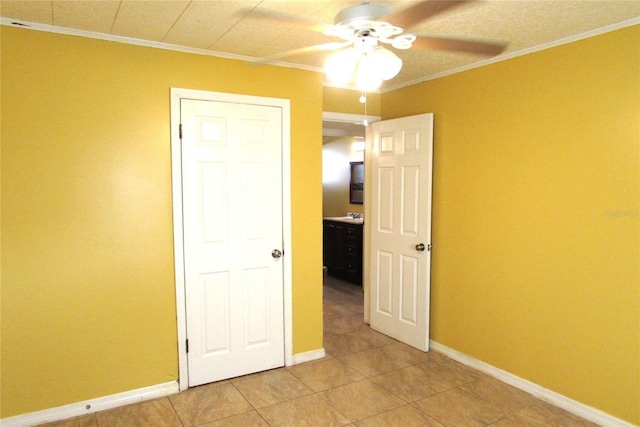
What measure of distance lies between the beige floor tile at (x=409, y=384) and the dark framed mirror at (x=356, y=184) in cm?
338

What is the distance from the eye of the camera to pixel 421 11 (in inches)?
79.0

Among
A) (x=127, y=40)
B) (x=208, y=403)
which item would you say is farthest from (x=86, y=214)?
(x=208, y=403)

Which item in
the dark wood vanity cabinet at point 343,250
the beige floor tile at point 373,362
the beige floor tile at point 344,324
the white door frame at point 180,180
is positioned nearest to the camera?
the white door frame at point 180,180

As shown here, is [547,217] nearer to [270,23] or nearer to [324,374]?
[324,374]

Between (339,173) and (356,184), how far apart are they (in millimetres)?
558

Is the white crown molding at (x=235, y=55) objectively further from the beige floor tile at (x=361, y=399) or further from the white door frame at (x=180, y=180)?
the beige floor tile at (x=361, y=399)

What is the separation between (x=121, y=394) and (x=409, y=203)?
2.63 metres

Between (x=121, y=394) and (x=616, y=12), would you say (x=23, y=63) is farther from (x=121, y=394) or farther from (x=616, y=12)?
(x=616, y=12)

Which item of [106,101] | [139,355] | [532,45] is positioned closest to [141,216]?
[106,101]

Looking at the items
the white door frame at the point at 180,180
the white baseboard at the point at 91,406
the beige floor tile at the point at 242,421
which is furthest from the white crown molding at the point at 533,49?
the white baseboard at the point at 91,406

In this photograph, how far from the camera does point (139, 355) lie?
2760mm

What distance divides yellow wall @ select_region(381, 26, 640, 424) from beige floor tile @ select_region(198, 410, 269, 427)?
1.78 m

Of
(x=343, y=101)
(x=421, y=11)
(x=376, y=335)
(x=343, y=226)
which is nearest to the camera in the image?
(x=421, y=11)

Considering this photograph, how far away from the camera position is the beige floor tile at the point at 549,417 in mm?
2490
